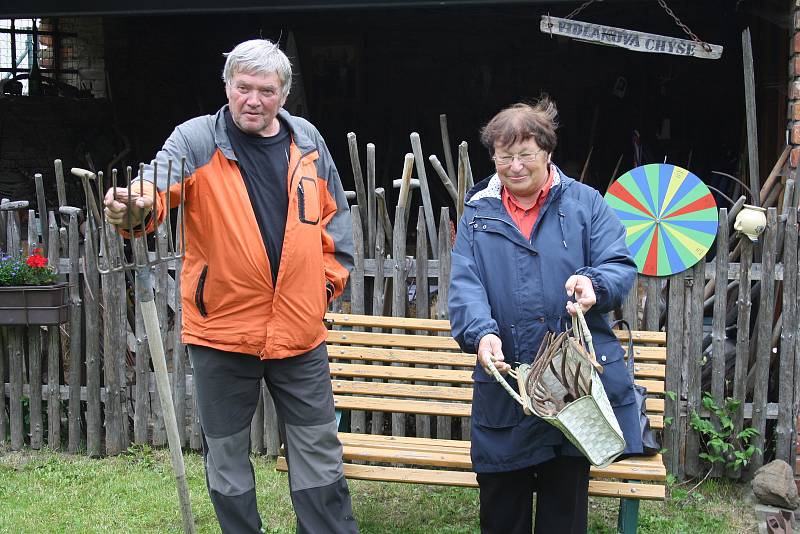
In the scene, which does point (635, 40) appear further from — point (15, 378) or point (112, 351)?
point (15, 378)

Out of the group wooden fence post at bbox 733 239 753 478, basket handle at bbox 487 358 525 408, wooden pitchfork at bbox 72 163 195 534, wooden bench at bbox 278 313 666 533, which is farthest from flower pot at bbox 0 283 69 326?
wooden fence post at bbox 733 239 753 478

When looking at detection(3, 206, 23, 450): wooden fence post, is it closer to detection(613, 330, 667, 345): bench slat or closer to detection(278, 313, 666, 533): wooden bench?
detection(278, 313, 666, 533): wooden bench

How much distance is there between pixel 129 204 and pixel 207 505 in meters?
2.04

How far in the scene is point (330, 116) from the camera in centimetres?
909

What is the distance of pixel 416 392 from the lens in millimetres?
3939

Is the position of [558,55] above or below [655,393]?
above

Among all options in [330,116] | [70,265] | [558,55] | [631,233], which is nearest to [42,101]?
[330,116]

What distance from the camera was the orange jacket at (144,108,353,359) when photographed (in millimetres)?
2754

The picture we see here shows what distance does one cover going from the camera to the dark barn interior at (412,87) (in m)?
8.27

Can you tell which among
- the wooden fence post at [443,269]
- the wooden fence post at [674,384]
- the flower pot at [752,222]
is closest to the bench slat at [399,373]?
the wooden fence post at [443,269]

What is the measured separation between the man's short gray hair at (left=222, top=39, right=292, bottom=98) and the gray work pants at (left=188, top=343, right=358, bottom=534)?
2.94 ft

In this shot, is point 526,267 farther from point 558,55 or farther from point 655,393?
point 558,55

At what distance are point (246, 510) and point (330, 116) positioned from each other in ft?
21.6

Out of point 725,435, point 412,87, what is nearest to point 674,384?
point 725,435
